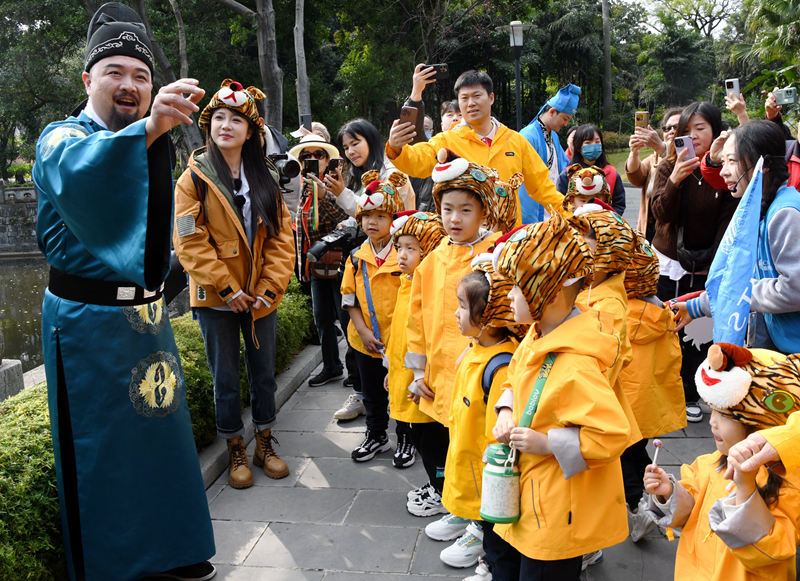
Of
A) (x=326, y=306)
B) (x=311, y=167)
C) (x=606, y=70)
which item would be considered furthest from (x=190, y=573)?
(x=606, y=70)

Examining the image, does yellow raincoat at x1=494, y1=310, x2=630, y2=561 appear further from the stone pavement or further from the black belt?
the black belt

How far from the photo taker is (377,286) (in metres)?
4.20

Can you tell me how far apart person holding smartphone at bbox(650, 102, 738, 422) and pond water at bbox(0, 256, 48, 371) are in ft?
31.5

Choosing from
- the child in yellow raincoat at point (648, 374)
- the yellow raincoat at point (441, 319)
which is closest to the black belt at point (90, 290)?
the yellow raincoat at point (441, 319)

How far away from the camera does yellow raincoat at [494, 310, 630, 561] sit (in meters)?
2.03

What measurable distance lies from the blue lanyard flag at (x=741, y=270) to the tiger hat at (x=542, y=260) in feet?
3.06

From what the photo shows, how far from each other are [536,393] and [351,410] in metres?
3.02

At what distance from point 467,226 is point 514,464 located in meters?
1.23

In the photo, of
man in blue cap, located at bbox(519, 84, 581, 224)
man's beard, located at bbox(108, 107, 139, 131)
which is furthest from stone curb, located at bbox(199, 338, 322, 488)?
man in blue cap, located at bbox(519, 84, 581, 224)

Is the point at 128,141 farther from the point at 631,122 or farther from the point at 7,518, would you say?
the point at 631,122

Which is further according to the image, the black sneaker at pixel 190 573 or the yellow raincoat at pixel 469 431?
the black sneaker at pixel 190 573

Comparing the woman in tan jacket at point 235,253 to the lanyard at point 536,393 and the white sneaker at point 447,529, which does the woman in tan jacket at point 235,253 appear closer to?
the white sneaker at point 447,529

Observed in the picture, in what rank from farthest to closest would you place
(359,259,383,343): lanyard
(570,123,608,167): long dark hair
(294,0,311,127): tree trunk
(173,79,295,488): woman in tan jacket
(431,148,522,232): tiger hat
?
(294,0,311,127): tree trunk < (570,123,608,167): long dark hair < (359,259,383,343): lanyard < (173,79,295,488): woman in tan jacket < (431,148,522,232): tiger hat

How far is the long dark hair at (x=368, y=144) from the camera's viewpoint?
5.14 metres
